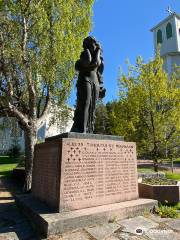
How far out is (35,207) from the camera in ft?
16.5

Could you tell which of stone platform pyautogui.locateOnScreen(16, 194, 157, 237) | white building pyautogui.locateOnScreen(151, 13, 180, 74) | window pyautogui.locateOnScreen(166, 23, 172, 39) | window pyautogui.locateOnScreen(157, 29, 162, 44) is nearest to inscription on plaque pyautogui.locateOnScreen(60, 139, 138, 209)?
stone platform pyautogui.locateOnScreen(16, 194, 157, 237)

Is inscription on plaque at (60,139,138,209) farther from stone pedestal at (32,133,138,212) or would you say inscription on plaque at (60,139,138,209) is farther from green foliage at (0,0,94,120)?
green foliage at (0,0,94,120)

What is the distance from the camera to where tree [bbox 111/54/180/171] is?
12523mm

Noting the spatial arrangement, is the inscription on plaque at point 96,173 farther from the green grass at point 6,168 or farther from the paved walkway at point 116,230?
the green grass at point 6,168

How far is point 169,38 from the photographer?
1746 inches

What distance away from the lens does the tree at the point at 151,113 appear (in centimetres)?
1252

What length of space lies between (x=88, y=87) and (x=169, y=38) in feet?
141

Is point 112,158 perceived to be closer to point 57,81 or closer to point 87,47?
point 87,47

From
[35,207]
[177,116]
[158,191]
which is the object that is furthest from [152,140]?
[35,207]

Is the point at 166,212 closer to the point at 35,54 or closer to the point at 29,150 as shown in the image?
the point at 29,150

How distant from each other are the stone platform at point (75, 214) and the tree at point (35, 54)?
14.6 feet

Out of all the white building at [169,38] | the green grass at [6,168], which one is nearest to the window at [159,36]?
the white building at [169,38]

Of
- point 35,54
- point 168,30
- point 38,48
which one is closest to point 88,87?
point 35,54

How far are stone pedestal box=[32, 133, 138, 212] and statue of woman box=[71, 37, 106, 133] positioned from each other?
22.7 inches
